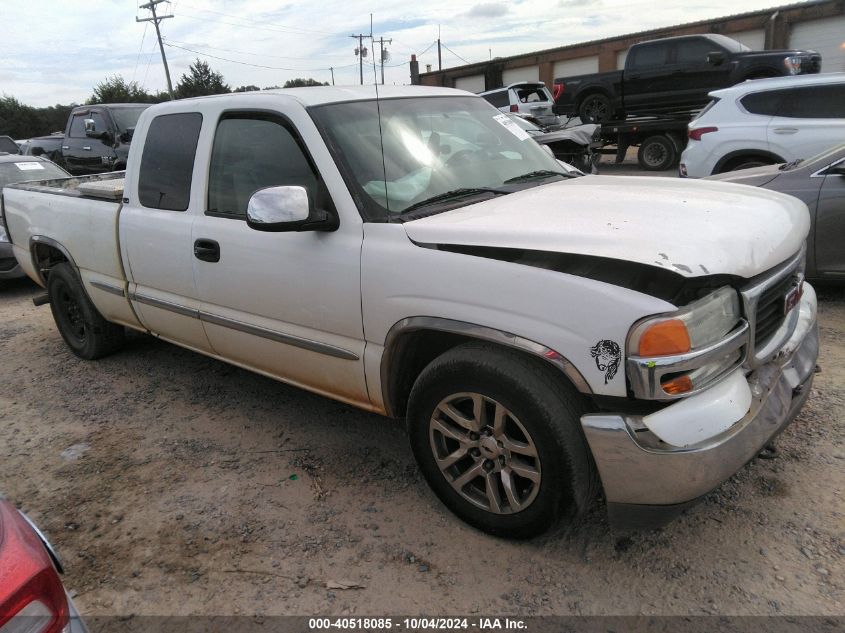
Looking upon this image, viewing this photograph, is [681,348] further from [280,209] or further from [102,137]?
[102,137]

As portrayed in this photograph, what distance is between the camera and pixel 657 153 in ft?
43.8

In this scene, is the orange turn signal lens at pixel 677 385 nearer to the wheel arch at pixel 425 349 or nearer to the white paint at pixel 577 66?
the wheel arch at pixel 425 349

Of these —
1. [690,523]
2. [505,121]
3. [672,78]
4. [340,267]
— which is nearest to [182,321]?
[340,267]

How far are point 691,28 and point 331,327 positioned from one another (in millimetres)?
28376

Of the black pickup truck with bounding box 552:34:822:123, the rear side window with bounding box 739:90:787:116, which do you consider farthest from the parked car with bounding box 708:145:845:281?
the black pickup truck with bounding box 552:34:822:123

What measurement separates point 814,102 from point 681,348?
22.4 ft

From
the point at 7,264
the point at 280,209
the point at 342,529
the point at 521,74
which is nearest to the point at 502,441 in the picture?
the point at 342,529

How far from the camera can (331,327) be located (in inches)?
112

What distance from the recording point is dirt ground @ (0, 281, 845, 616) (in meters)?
2.30

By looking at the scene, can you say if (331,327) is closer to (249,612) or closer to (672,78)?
(249,612)

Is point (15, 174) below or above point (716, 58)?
below

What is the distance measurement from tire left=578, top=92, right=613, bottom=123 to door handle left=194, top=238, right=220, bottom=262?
1361cm

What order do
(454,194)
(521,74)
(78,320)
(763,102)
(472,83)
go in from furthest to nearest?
1. (472,83)
2. (521,74)
3. (763,102)
4. (78,320)
5. (454,194)

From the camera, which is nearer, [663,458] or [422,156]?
[663,458]
